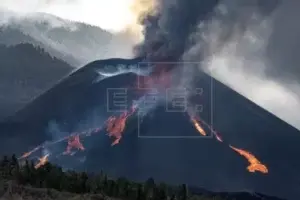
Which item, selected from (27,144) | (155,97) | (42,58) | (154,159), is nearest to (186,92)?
(155,97)

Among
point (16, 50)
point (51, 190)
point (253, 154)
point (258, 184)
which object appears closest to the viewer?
point (51, 190)

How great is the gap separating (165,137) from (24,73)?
44.7ft

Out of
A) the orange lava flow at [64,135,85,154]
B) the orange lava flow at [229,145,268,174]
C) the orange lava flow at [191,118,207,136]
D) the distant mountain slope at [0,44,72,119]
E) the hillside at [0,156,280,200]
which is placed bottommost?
the hillside at [0,156,280,200]

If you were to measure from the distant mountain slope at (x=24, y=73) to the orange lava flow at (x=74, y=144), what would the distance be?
18.4 feet

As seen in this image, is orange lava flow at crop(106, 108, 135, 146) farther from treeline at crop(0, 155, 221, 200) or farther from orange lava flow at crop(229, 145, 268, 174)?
treeline at crop(0, 155, 221, 200)

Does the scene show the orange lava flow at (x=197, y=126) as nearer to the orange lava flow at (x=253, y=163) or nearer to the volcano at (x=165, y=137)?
the volcano at (x=165, y=137)

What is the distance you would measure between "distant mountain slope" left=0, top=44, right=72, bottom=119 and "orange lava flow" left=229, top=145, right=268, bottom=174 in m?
16.6

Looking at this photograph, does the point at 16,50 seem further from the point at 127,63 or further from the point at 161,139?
the point at 161,139

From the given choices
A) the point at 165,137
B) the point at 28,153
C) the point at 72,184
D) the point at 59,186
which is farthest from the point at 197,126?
the point at 59,186

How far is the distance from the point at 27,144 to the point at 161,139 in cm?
1001

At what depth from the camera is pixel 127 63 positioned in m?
50.8

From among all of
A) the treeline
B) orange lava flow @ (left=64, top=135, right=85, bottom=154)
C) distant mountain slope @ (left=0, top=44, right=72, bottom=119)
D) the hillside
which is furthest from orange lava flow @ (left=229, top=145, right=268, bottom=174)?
the treeline

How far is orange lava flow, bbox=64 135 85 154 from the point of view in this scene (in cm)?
4528

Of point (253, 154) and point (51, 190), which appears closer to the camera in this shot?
point (51, 190)
